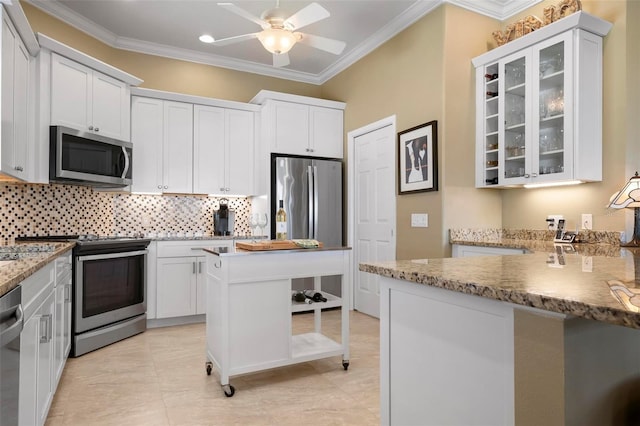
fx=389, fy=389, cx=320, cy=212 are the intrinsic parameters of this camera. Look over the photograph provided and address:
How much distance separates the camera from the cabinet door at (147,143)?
411 centimetres

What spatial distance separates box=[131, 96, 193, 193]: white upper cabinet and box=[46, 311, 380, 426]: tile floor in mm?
1726

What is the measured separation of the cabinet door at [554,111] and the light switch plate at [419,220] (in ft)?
3.15

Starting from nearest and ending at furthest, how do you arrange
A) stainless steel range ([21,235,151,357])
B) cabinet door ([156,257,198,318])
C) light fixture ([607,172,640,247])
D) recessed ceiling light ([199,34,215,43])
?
light fixture ([607,172,640,247]) < stainless steel range ([21,235,151,357]) < cabinet door ([156,257,198,318]) < recessed ceiling light ([199,34,215,43])

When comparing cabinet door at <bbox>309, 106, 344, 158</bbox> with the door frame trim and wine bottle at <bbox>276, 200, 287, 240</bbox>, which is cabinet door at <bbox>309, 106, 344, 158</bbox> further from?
wine bottle at <bbox>276, 200, 287, 240</bbox>

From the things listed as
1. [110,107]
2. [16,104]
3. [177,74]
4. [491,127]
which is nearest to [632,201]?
[491,127]

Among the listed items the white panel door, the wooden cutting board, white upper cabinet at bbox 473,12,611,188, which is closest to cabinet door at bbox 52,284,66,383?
the wooden cutting board

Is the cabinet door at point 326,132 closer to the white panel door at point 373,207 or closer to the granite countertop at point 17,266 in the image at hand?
the white panel door at point 373,207

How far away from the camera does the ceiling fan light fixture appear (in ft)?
9.23

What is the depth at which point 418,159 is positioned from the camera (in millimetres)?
3688

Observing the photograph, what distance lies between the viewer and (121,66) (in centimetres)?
434

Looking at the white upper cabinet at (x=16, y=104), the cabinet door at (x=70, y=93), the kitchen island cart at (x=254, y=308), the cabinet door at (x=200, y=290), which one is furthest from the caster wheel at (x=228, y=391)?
the cabinet door at (x=70, y=93)

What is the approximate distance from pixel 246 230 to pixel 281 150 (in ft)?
3.68

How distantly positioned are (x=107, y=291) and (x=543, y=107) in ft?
13.0

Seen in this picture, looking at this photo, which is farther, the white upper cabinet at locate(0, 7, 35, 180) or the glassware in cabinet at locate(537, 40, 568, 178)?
the glassware in cabinet at locate(537, 40, 568, 178)
